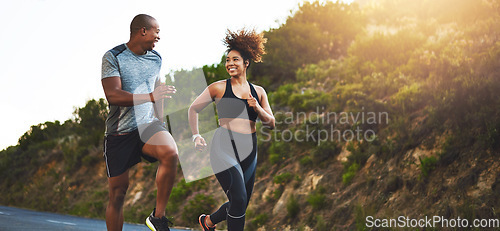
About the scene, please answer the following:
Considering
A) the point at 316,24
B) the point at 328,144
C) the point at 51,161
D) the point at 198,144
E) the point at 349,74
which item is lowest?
the point at 51,161

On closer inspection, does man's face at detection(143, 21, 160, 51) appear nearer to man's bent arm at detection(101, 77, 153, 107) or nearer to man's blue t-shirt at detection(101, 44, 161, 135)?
man's blue t-shirt at detection(101, 44, 161, 135)

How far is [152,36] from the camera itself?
4387mm

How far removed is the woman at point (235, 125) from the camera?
4938mm

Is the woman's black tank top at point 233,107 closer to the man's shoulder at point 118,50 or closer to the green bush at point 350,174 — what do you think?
the man's shoulder at point 118,50

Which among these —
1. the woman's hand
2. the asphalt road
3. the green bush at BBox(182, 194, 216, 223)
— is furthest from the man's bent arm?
the green bush at BBox(182, 194, 216, 223)

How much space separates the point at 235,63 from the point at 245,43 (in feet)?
0.90

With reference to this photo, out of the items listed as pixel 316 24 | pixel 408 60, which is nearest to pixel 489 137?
pixel 408 60

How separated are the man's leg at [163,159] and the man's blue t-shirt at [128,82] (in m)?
0.22

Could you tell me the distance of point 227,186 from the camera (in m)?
4.93

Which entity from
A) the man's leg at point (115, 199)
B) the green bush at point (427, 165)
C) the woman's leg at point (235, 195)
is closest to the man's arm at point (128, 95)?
the man's leg at point (115, 199)

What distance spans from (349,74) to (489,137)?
25.7ft

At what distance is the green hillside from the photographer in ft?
28.5

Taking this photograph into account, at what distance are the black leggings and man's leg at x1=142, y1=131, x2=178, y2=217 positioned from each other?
710 mm

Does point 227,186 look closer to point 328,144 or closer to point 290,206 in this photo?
point 290,206
